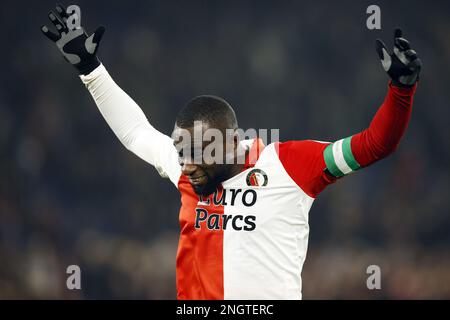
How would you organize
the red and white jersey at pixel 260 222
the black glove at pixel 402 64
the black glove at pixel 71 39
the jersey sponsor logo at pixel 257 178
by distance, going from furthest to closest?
the black glove at pixel 71 39, the jersey sponsor logo at pixel 257 178, the red and white jersey at pixel 260 222, the black glove at pixel 402 64

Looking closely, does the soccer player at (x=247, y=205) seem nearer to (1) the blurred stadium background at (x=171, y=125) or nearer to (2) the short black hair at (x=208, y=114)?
(2) the short black hair at (x=208, y=114)

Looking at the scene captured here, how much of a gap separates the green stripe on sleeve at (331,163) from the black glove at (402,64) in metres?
0.47

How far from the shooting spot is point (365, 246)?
8664 millimetres

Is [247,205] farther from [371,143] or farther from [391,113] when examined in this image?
[391,113]

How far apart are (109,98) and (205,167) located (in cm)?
82

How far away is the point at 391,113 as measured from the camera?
3.55 m

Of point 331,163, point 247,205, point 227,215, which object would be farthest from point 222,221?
point 331,163

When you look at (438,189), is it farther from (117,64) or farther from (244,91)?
(117,64)

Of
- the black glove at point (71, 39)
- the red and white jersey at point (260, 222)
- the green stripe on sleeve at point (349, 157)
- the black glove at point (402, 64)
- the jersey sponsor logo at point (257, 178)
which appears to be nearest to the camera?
the black glove at point (402, 64)

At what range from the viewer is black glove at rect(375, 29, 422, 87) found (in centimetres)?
347

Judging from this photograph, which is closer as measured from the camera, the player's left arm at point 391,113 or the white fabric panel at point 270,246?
the player's left arm at point 391,113

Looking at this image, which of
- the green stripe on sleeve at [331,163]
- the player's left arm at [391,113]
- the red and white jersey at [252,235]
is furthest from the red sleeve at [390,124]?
the red and white jersey at [252,235]

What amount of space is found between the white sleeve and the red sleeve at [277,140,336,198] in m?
0.69

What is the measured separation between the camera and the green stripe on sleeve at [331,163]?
3.79m
